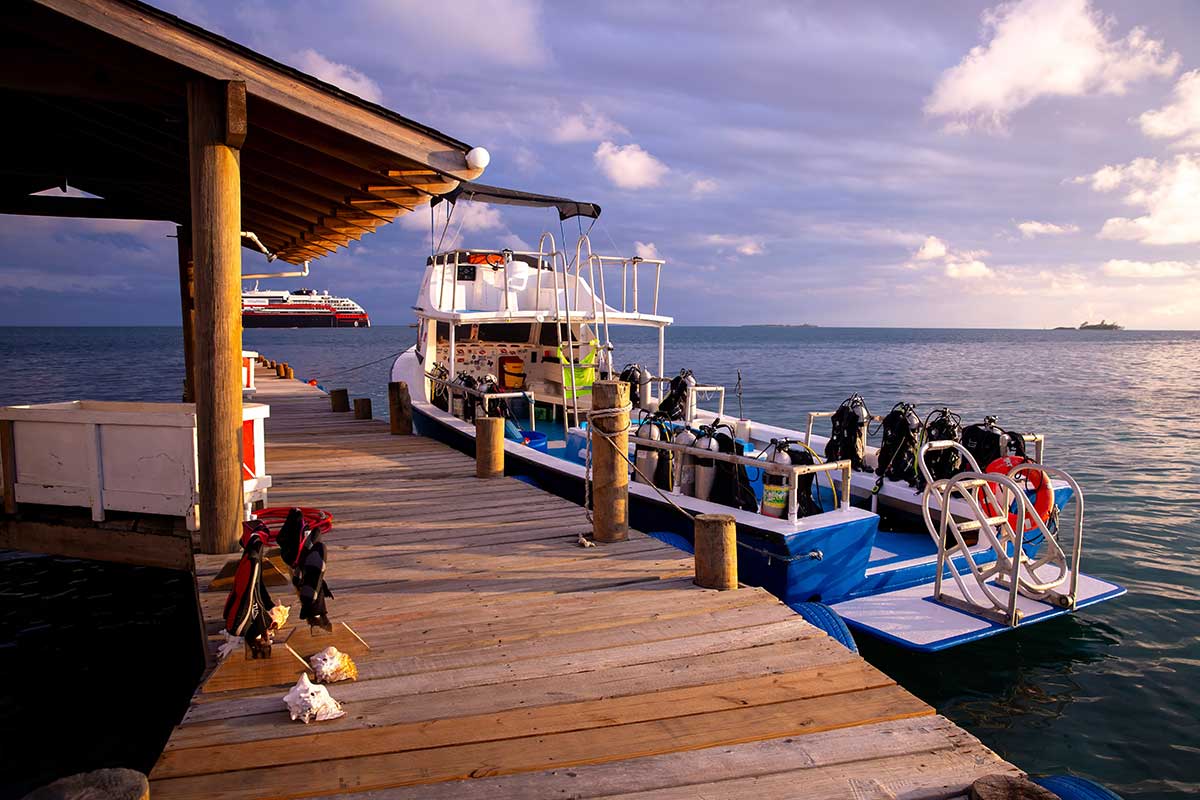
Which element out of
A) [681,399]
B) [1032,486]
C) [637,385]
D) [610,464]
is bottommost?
[1032,486]

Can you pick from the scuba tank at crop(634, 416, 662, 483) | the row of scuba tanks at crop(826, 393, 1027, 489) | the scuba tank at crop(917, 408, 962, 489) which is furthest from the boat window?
the scuba tank at crop(917, 408, 962, 489)

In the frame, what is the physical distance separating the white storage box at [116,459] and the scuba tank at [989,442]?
6.42 m

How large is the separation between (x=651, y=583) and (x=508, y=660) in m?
1.27

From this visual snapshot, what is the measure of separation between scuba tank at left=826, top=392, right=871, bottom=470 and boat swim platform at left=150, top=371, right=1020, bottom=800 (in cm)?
364

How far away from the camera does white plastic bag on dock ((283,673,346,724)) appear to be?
2891 mm

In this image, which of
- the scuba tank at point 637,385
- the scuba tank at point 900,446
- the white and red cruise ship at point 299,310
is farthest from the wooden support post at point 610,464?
the white and red cruise ship at point 299,310

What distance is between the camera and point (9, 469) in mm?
5531

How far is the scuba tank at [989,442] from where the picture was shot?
23.0 feet

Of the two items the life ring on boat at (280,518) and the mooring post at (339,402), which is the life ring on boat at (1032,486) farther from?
the mooring post at (339,402)

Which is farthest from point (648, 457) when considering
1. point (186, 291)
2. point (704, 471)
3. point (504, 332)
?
point (186, 291)

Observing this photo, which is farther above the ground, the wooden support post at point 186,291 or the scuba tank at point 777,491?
the wooden support post at point 186,291

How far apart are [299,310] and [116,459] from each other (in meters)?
108

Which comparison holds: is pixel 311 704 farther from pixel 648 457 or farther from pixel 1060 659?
pixel 1060 659

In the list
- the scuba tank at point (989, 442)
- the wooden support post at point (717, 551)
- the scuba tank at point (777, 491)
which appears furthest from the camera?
the scuba tank at point (989, 442)
